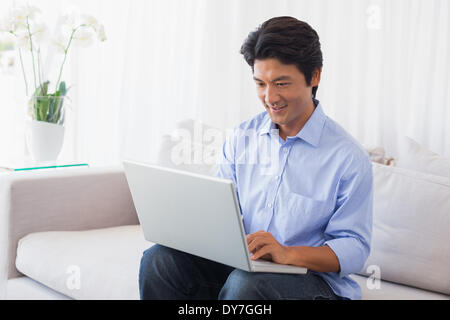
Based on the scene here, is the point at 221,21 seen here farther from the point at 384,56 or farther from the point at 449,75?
the point at 449,75

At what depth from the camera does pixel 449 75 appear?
211cm

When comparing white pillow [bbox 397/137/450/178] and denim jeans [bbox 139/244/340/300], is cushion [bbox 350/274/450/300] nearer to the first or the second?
denim jeans [bbox 139/244/340/300]

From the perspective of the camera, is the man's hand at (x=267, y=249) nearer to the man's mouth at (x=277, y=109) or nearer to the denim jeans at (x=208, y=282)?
the denim jeans at (x=208, y=282)

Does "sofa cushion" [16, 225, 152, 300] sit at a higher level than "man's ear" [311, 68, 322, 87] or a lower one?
lower

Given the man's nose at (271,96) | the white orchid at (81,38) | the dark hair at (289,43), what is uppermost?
the white orchid at (81,38)

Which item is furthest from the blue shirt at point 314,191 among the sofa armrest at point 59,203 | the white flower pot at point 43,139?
the white flower pot at point 43,139

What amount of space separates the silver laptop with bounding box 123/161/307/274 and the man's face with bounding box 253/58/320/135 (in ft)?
1.13

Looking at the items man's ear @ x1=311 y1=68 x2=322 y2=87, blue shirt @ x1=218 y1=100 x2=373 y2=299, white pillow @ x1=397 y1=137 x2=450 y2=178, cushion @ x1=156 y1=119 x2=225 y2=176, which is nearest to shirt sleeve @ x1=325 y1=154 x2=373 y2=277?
blue shirt @ x1=218 y1=100 x2=373 y2=299

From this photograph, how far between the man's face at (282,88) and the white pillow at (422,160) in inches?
22.3

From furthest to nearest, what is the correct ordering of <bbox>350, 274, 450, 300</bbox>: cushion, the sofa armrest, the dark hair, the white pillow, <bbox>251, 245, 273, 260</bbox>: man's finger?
the sofa armrest → the white pillow → <bbox>350, 274, 450, 300</bbox>: cushion → the dark hair → <bbox>251, 245, 273, 260</bbox>: man's finger

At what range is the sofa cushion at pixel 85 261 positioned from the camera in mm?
1594

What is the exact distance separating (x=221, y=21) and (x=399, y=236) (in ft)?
5.19

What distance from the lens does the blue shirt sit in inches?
51.9

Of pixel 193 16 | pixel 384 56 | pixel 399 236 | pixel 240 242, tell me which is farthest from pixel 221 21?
pixel 240 242
